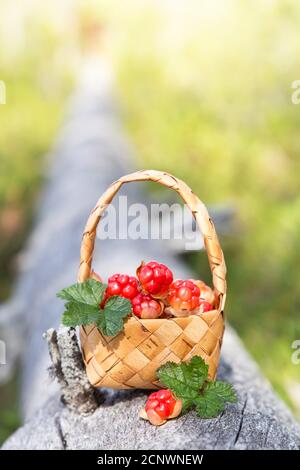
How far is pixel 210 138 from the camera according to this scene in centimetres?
572

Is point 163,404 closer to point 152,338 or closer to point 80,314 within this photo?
point 152,338

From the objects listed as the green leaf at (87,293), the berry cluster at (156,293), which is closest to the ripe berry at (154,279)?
the berry cluster at (156,293)

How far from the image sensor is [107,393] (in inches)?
68.9

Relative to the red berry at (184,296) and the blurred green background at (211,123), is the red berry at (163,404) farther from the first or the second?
the blurred green background at (211,123)

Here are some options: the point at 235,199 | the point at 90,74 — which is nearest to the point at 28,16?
the point at 90,74

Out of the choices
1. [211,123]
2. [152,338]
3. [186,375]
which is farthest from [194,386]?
[211,123]

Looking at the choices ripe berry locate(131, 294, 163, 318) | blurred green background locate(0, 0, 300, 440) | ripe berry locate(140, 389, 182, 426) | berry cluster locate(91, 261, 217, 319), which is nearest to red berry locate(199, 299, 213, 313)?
berry cluster locate(91, 261, 217, 319)

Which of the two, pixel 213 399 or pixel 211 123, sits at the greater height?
pixel 211 123

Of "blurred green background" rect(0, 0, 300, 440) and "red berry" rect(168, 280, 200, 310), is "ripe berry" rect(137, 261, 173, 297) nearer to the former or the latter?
"red berry" rect(168, 280, 200, 310)

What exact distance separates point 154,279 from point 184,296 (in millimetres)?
86

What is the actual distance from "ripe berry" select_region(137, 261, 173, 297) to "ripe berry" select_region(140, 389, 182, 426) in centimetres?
25

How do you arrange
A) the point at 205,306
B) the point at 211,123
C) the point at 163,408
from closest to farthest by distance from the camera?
the point at 163,408 < the point at 205,306 < the point at 211,123

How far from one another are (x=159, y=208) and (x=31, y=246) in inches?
40.1

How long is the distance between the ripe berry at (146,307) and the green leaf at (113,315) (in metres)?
0.05
